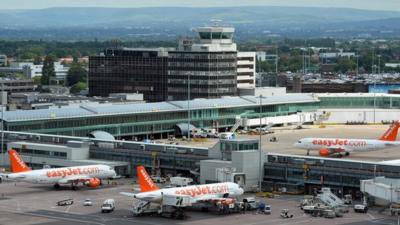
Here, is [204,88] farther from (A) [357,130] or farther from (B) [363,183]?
(B) [363,183]

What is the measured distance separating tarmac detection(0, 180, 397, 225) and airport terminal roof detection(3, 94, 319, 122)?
1558 inches

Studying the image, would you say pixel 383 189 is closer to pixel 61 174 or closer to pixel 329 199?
pixel 329 199

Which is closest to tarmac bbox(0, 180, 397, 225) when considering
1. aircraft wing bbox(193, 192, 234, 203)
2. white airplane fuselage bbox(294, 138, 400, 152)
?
aircraft wing bbox(193, 192, 234, 203)

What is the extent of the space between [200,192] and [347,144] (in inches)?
1749

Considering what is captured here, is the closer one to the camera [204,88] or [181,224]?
[181,224]

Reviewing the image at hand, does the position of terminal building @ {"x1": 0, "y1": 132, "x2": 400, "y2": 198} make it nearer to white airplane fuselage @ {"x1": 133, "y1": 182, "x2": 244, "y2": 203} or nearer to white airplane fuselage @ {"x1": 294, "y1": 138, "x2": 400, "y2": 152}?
white airplane fuselage @ {"x1": 133, "y1": 182, "x2": 244, "y2": 203}

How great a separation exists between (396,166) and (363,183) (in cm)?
497

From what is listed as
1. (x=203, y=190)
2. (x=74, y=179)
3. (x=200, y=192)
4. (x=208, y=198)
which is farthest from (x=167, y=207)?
(x=74, y=179)

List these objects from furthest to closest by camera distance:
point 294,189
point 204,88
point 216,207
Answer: point 204,88, point 294,189, point 216,207

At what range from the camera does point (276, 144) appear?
15012 centimetres

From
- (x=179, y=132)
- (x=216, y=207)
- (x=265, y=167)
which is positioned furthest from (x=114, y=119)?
(x=216, y=207)

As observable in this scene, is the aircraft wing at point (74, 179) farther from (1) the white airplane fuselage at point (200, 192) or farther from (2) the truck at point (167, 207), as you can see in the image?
(1) the white airplane fuselage at point (200, 192)

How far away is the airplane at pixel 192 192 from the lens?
93.9 m

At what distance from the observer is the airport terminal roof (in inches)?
5758
